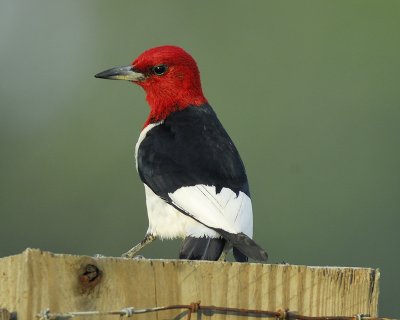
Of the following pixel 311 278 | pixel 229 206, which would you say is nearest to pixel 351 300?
pixel 311 278

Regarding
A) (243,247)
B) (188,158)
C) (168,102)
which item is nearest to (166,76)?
(168,102)

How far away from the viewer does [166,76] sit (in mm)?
7016

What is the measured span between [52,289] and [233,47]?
9860mm

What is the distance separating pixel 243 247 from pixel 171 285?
4.27 feet

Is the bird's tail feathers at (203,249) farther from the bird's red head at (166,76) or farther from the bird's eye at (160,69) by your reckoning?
the bird's eye at (160,69)

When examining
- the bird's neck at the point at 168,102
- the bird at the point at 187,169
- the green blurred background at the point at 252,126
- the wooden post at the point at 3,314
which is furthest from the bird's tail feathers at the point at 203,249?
the green blurred background at the point at 252,126

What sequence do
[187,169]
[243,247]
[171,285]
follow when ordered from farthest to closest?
[187,169] < [243,247] < [171,285]

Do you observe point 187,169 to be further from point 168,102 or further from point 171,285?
point 171,285

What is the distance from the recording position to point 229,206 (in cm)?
539

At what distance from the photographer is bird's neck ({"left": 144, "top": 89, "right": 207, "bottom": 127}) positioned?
6793 millimetres

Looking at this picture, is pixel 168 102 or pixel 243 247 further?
pixel 168 102

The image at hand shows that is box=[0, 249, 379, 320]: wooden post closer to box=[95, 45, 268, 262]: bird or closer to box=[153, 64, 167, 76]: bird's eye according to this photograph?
box=[95, 45, 268, 262]: bird

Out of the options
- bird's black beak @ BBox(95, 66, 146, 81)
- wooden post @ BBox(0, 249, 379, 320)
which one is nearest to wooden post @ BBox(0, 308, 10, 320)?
wooden post @ BBox(0, 249, 379, 320)

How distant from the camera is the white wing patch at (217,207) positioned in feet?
17.1
